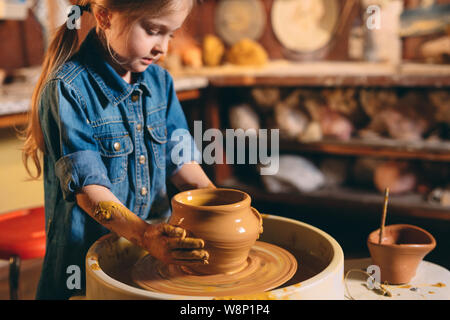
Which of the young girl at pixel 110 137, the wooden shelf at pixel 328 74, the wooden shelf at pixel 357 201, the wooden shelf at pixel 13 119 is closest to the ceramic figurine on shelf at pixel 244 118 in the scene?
the wooden shelf at pixel 328 74

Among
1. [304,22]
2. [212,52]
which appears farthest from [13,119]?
[304,22]

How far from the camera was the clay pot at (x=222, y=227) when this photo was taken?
912mm

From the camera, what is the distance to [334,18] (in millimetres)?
3332

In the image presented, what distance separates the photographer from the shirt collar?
3.74ft

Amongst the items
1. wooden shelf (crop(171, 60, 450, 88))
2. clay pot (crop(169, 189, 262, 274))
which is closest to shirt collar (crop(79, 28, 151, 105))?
clay pot (crop(169, 189, 262, 274))

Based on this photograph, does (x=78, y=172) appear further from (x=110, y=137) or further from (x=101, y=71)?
(x=101, y=71)

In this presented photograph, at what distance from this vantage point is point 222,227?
3.00 ft

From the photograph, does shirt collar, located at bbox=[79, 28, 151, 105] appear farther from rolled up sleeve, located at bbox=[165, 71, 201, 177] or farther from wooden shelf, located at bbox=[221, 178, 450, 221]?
wooden shelf, located at bbox=[221, 178, 450, 221]

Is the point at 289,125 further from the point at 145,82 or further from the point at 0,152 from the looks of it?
the point at 145,82

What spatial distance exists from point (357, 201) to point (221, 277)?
196 centimetres
